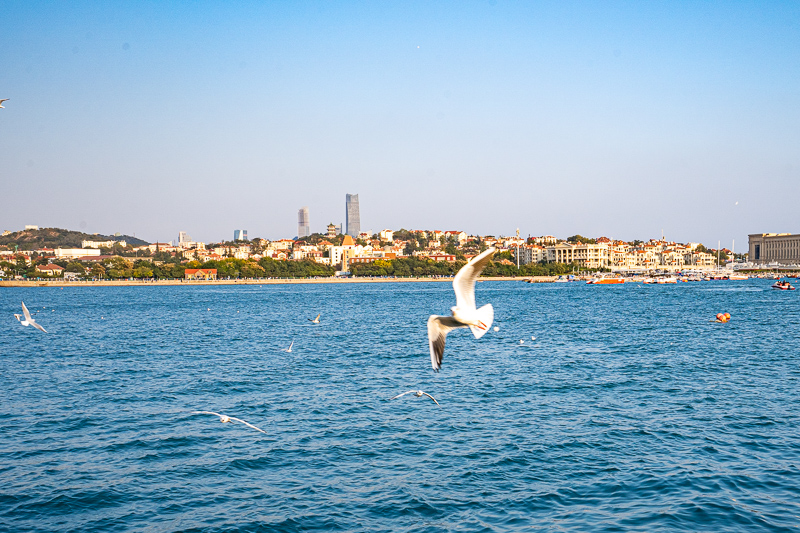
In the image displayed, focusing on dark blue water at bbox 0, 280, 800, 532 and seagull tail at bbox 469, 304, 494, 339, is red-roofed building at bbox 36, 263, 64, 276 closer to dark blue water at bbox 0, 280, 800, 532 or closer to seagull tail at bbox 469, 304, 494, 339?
dark blue water at bbox 0, 280, 800, 532

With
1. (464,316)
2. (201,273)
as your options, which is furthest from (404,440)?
(201,273)

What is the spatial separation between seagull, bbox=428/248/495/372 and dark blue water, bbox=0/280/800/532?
4383 mm

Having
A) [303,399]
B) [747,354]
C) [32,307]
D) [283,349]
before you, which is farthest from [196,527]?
[32,307]

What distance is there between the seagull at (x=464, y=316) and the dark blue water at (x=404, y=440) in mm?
4383

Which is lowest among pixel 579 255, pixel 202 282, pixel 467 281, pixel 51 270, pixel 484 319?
pixel 202 282

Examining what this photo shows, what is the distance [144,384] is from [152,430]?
6473mm

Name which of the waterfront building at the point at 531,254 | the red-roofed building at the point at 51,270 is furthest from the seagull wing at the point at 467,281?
the waterfront building at the point at 531,254

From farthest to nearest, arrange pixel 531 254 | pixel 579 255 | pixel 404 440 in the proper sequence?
1. pixel 531 254
2. pixel 579 255
3. pixel 404 440

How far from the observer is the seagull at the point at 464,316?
6898 mm

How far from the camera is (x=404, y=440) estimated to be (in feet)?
48.1

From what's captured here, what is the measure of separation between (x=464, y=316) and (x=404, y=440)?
822cm

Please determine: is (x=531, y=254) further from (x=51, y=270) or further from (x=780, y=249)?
(x=51, y=270)

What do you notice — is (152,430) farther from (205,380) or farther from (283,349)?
(283,349)

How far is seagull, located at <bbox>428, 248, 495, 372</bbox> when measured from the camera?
22.6ft
